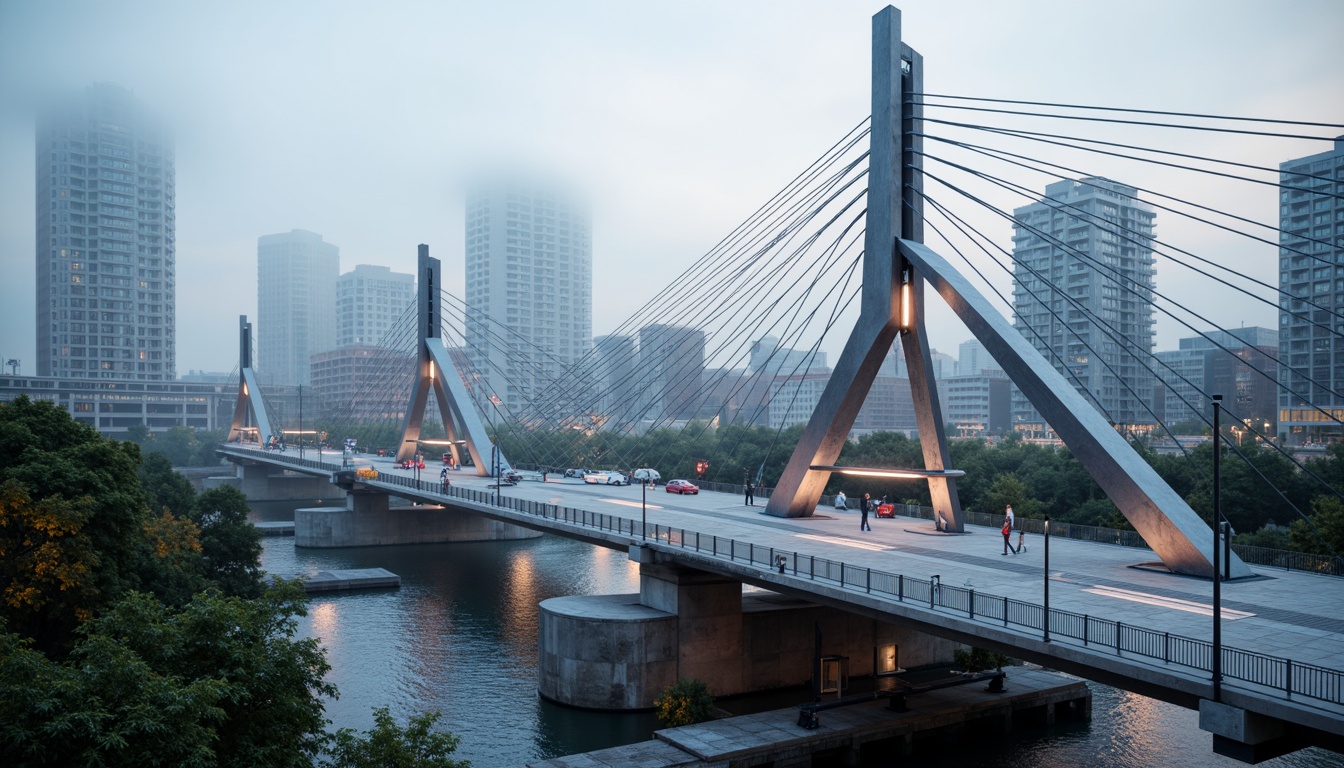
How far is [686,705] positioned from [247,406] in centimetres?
14043

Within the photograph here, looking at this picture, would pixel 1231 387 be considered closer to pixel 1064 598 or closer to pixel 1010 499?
pixel 1010 499

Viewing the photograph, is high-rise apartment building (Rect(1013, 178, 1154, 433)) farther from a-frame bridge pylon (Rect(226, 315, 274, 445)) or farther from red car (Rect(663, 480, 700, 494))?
a-frame bridge pylon (Rect(226, 315, 274, 445))

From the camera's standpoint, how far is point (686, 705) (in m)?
30.6

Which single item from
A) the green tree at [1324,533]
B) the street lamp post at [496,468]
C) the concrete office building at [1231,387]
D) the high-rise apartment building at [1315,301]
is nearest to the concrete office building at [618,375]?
the street lamp post at [496,468]

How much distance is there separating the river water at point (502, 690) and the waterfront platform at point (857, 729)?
28.8 inches

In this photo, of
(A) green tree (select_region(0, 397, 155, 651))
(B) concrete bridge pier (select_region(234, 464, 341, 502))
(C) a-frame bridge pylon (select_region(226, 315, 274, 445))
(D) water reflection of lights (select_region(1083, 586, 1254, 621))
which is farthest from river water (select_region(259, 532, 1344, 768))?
(C) a-frame bridge pylon (select_region(226, 315, 274, 445))

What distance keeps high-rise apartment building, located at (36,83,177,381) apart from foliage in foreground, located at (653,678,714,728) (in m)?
185

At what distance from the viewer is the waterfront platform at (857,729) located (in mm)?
27141

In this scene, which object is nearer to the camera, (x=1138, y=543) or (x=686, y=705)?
(x=686, y=705)

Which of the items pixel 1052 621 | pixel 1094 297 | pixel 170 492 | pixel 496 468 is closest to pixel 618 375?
pixel 1094 297

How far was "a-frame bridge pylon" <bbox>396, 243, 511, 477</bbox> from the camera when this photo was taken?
7644 cm

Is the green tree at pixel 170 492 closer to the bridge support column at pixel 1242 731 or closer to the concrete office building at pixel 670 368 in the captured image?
the concrete office building at pixel 670 368

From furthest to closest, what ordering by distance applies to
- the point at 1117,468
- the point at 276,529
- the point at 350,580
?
1. the point at 276,529
2. the point at 350,580
3. the point at 1117,468

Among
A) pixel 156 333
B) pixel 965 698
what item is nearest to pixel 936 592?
pixel 965 698
